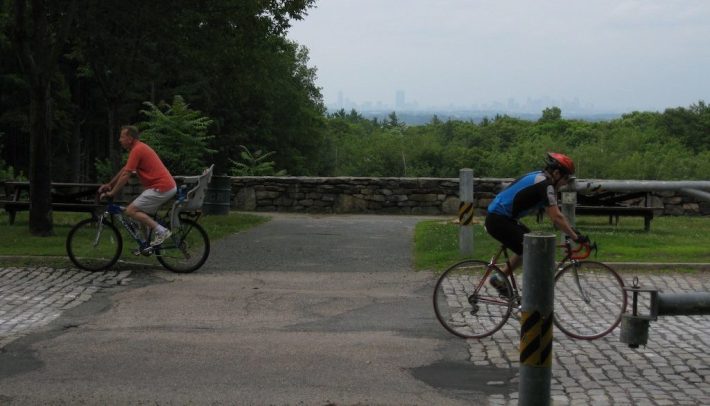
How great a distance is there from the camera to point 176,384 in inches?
233

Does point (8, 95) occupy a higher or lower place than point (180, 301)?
higher

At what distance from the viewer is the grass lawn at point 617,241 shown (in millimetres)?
11594

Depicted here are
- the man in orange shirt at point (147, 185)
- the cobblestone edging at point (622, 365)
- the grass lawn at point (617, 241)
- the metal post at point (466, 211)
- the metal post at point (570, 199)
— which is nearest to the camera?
the cobblestone edging at point (622, 365)

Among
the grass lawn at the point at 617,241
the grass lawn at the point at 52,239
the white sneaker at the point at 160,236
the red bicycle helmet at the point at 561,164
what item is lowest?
the grass lawn at the point at 52,239

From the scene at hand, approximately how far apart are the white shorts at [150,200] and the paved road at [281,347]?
0.77m

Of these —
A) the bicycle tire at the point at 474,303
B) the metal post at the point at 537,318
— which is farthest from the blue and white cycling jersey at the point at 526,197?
the metal post at the point at 537,318

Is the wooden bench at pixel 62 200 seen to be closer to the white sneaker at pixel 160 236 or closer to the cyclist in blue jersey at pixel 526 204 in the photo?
the white sneaker at pixel 160 236

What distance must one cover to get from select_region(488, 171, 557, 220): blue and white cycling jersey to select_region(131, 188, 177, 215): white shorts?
443 centimetres

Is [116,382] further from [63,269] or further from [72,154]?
[72,154]

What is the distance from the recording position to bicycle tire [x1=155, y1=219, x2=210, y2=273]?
1062cm

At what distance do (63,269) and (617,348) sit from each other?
21.3 ft

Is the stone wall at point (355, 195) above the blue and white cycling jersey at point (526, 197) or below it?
below

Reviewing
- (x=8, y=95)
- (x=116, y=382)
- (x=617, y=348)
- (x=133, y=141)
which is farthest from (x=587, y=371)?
(x=8, y=95)

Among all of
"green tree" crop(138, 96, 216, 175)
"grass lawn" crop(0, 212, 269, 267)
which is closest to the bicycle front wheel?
"grass lawn" crop(0, 212, 269, 267)
